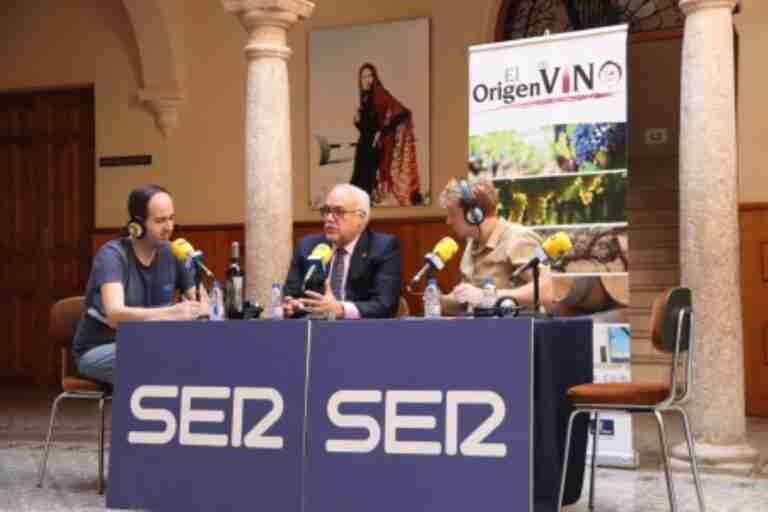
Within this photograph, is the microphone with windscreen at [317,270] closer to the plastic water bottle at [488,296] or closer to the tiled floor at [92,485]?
the plastic water bottle at [488,296]

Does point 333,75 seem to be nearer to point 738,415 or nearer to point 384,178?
point 384,178

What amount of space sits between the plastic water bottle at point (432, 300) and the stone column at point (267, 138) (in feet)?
10.9

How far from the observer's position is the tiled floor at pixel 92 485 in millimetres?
5539

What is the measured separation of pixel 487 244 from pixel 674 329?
1.05m

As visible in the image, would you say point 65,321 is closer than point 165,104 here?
Yes

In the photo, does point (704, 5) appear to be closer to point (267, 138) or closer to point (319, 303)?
point (267, 138)

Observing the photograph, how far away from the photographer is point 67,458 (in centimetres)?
715

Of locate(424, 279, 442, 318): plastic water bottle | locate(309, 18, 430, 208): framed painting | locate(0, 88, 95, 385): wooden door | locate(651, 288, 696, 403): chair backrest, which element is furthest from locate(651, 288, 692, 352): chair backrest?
locate(0, 88, 95, 385): wooden door

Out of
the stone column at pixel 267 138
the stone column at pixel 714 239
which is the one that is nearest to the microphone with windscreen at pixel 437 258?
the stone column at pixel 714 239

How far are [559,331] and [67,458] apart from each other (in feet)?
11.3

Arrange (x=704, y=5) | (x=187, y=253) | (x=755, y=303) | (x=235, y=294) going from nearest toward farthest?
1. (x=235, y=294)
2. (x=187, y=253)
3. (x=704, y=5)
4. (x=755, y=303)

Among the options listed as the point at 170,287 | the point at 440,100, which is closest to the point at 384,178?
the point at 440,100

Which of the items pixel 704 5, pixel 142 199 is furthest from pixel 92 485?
pixel 704 5

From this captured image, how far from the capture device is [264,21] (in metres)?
8.15
